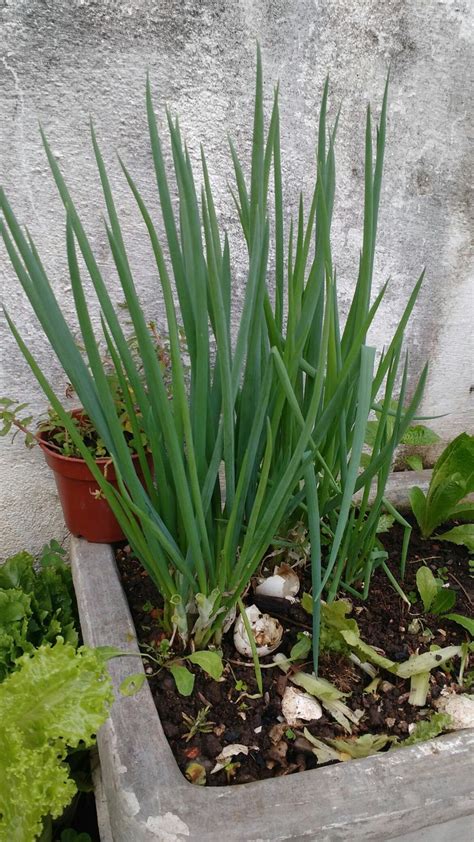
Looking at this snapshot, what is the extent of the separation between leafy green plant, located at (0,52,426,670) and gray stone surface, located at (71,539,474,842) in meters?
0.17

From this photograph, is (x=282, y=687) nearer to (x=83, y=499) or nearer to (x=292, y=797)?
(x=292, y=797)

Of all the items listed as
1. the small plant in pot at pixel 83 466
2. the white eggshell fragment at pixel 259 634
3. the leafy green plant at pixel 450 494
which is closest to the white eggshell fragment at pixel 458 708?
the white eggshell fragment at pixel 259 634

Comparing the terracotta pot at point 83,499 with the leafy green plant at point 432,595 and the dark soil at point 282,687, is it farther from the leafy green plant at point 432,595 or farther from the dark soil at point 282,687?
the leafy green plant at point 432,595

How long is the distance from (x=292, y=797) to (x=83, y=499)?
58 centimetres

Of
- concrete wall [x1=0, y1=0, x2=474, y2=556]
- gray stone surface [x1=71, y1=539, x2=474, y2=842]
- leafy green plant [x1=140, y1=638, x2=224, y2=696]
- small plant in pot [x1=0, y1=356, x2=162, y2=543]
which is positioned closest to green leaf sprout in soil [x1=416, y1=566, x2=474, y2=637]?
gray stone surface [x1=71, y1=539, x2=474, y2=842]

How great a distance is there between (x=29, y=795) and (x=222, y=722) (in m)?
Answer: 0.24

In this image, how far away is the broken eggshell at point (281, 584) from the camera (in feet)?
3.00

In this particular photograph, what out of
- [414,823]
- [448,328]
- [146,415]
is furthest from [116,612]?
[448,328]

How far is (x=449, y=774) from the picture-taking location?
0.65 m

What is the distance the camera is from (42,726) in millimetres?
622

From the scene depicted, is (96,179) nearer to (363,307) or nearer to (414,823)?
(363,307)

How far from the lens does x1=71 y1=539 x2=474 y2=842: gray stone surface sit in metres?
0.58

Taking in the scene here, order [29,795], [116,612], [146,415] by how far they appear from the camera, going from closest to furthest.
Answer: [29,795] → [146,415] → [116,612]

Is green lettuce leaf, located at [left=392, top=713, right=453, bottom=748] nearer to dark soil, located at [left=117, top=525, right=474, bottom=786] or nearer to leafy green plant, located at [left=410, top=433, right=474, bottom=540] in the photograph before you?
dark soil, located at [left=117, top=525, right=474, bottom=786]
